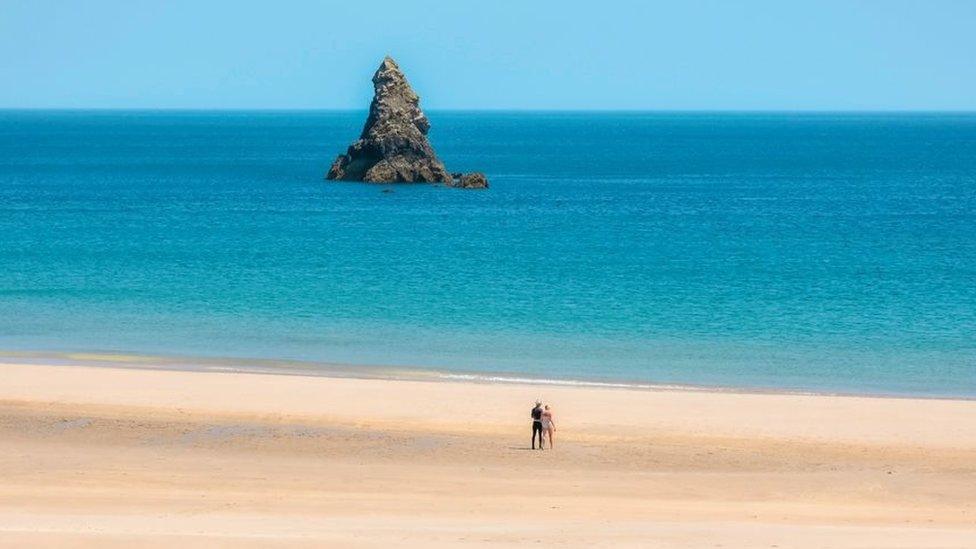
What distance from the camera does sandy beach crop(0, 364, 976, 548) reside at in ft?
71.6

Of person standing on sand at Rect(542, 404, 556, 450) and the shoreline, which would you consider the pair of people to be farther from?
the shoreline

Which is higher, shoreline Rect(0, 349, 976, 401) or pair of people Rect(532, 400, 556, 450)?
shoreline Rect(0, 349, 976, 401)

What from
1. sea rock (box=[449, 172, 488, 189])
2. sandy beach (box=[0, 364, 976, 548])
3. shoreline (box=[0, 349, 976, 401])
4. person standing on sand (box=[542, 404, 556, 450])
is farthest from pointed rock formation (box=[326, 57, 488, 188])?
person standing on sand (box=[542, 404, 556, 450])

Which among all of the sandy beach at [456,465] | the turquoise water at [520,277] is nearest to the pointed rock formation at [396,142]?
the turquoise water at [520,277]

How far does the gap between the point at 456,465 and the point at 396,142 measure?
83.0 m

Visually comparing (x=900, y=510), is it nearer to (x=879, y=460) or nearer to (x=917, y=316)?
(x=879, y=460)

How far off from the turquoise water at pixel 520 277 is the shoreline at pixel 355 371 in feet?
2.31

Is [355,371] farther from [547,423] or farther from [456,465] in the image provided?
[456,465]

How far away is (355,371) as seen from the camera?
3972 centimetres

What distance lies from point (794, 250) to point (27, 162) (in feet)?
358

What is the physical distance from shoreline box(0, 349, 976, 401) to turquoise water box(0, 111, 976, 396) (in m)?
0.70

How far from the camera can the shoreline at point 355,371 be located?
37125 mm

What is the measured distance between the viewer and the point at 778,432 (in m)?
31.5

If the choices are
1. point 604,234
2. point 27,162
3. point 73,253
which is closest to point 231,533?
point 73,253
